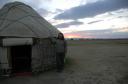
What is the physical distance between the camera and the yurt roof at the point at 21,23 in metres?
6.86

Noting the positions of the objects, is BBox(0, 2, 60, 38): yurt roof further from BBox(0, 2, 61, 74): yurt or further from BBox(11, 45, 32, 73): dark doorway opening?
BBox(11, 45, 32, 73): dark doorway opening

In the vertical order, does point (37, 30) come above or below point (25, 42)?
above

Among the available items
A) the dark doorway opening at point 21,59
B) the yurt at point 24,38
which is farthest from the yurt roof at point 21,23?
the dark doorway opening at point 21,59

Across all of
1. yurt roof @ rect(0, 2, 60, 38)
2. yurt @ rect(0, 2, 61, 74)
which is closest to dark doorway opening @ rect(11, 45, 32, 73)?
yurt @ rect(0, 2, 61, 74)

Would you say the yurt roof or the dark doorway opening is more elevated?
the yurt roof

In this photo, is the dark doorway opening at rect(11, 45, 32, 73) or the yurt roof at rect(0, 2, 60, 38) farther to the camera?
the dark doorway opening at rect(11, 45, 32, 73)

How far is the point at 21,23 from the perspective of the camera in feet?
24.2

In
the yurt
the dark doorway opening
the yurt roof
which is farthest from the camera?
the dark doorway opening

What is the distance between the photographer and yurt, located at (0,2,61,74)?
6598 mm

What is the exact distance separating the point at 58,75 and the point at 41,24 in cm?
273

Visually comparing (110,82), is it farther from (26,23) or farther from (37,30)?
(26,23)

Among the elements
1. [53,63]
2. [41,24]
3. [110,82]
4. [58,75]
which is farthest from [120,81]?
[41,24]

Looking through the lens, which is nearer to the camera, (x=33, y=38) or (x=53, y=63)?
(x=33, y=38)

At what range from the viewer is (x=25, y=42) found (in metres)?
6.60
